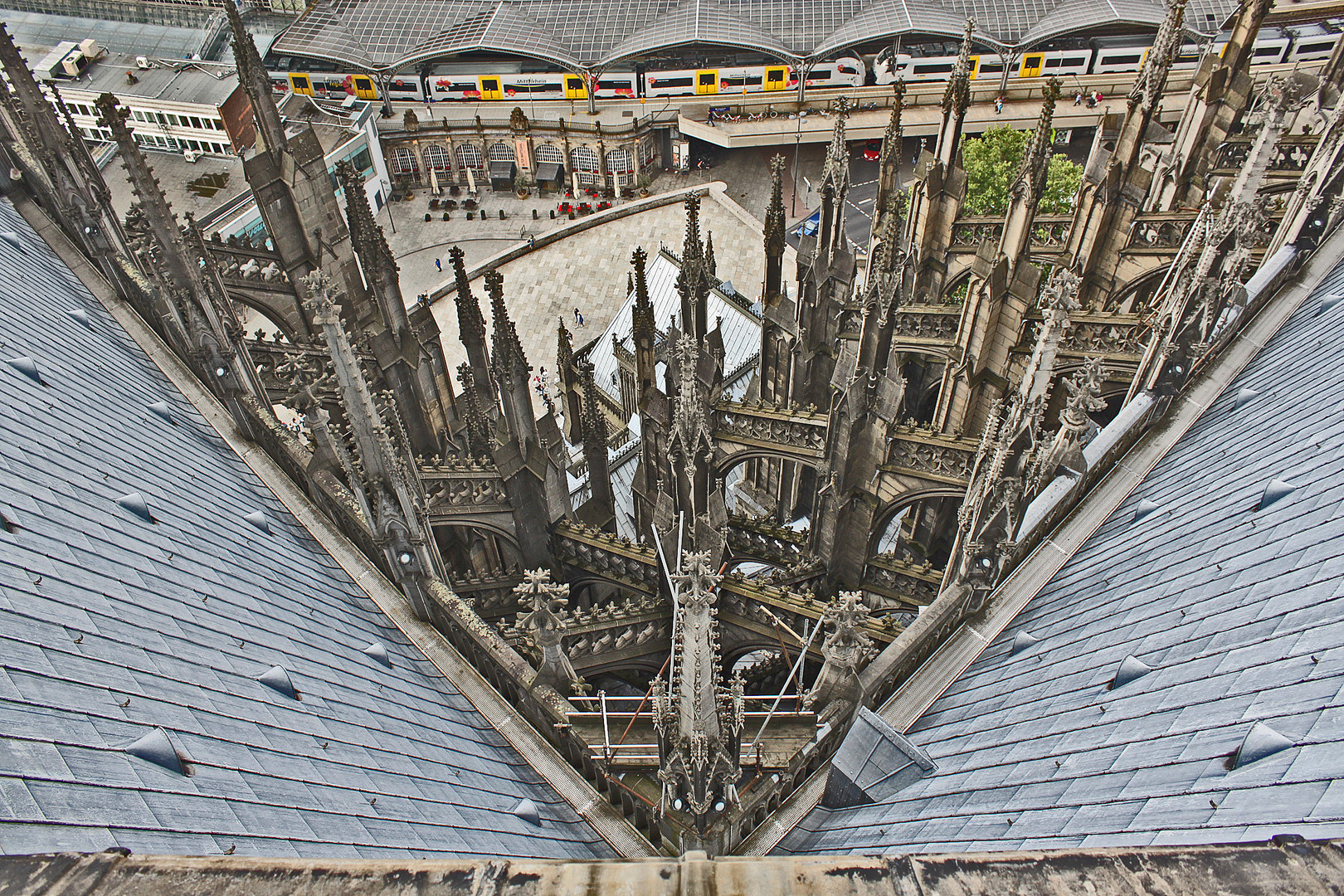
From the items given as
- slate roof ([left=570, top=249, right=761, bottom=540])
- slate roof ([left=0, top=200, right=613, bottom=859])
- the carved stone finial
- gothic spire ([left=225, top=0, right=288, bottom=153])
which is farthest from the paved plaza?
the carved stone finial

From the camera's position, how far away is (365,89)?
7862 cm

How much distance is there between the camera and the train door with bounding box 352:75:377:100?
77812 mm

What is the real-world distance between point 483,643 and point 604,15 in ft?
258

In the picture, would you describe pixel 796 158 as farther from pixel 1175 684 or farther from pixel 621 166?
pixel 1175 684

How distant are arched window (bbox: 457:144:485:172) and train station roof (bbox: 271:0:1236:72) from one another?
426 inches

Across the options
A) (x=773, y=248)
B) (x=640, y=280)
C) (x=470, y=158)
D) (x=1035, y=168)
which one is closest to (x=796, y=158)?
(x=470, y=158)

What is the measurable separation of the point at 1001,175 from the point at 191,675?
4892 centimetres

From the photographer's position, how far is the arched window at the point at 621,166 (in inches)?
2827

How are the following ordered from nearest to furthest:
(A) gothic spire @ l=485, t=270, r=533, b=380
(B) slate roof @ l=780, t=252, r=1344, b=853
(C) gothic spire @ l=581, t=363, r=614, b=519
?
1. (B) slate roof @ l=780, t=252, r=1344, b=853
2. (A) gothic spire @ l=485, t=270, r=533, b=380
3. (C) gothic spire @ l=581, t=363, r=614, b=519

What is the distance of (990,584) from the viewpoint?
17359 millimetres

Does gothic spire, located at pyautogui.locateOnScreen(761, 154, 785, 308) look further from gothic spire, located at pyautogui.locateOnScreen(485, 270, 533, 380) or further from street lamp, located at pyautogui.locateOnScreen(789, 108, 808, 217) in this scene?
A: street lamp, located at pyautogui.locateOnScreen(789, 108, 808, 217)

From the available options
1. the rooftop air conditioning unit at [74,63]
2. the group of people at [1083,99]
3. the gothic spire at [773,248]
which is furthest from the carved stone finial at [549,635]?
the rooftop air conditioning unit at [74,63]

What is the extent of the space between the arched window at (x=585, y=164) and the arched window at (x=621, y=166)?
1.24m

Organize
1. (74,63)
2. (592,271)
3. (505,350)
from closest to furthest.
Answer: (505,350) → (592,271) → (74,63)
